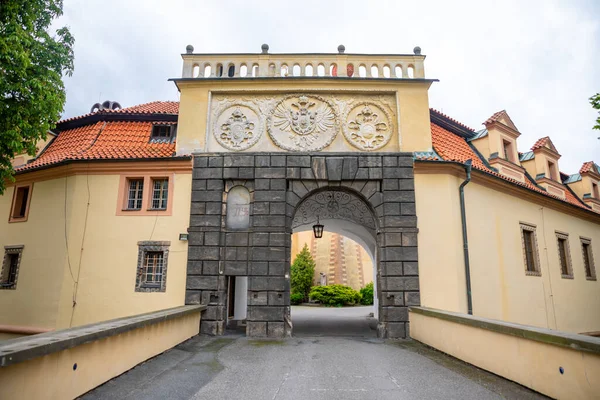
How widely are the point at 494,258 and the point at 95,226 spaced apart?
12382 millimetres

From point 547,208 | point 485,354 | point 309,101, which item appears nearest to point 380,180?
point 309,101

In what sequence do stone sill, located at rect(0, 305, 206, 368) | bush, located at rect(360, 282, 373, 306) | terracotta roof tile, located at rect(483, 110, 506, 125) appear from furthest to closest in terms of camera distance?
bush, located at rect(360, 282, 373, 306)
terracotta roof tile, located at rect(483, 110, 506, 125)
stone sill, located at rect(0, 305, 206, 368)

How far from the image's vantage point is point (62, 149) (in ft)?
45.9

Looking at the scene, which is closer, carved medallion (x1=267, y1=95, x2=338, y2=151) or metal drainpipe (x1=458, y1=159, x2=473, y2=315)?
metal drainpipe (x1=458, y1=159, x2=473, y2=315)

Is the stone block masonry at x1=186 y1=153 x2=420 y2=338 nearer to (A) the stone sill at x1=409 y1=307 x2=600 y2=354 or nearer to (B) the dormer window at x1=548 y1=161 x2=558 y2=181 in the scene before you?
(A) the stone sill at x1=409 y1=307 x2=600 y2=354

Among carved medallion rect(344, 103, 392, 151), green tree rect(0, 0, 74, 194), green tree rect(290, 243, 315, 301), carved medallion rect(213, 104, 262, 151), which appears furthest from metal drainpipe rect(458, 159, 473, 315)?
green tree rect(290, 243, 315, 301)

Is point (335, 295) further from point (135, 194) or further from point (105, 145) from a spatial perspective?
point (105, 145)

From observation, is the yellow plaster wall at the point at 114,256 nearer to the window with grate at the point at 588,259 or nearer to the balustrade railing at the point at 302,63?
the balustrade railing at the point at 302,63

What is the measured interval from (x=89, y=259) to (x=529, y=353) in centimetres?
1129

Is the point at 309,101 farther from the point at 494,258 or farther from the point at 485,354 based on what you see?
the point at 485,354

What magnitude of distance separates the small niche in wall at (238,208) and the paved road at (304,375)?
3481 mm

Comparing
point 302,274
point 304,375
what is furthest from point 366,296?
point 304,375

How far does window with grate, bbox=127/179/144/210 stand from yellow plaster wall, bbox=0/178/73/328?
1792 millimetres

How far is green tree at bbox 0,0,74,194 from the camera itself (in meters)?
8.29
